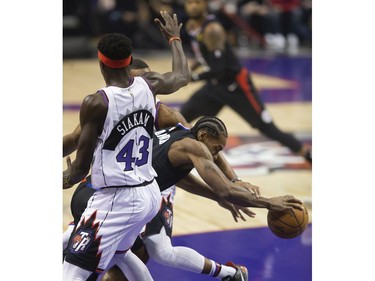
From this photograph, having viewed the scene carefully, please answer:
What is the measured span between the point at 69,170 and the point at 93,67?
44.7ft

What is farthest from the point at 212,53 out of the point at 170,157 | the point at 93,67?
the point at 93,67

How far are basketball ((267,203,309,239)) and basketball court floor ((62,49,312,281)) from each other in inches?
46.9

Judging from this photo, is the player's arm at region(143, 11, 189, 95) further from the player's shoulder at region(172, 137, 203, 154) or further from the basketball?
the basketball

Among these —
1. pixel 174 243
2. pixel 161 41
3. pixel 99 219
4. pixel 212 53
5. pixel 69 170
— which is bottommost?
pixel 161 41

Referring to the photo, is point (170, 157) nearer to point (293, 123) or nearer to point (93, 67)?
point (293, 123)

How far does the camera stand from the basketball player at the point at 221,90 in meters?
9.30

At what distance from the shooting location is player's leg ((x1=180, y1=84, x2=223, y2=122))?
933cm

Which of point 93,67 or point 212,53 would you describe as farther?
point 93,67

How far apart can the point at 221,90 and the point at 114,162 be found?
15.8 feet

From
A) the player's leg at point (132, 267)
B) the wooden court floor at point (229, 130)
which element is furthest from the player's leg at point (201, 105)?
the player's leg at point (132, 267)

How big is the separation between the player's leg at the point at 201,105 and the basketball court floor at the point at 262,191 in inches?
32.0

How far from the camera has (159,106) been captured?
5812 mm

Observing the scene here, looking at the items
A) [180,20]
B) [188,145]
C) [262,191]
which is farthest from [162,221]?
[180,20]
